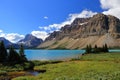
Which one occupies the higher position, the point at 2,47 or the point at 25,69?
the point at 2,47

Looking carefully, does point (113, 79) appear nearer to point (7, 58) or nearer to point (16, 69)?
point (16, 69)

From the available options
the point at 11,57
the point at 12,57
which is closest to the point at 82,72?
the point at 12,57

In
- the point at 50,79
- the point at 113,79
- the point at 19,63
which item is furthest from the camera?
the point at 19,63

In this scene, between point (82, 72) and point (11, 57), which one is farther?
point (11, 57)

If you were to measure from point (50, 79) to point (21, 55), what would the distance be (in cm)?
4812

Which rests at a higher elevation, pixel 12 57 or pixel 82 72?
pixel 12 57

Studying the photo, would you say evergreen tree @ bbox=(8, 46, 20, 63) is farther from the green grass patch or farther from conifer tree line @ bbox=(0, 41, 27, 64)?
the green grass patch

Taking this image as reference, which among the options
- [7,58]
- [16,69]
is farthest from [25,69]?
[7,58]

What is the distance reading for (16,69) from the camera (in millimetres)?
79562

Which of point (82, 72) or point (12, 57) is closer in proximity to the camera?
point (82, 72)

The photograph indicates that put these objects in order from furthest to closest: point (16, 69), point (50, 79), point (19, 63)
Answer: point (19, 63), point (16, 69), point (50, 79)

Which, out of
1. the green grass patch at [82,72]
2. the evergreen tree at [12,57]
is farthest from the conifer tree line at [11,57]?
the green grass patch at [82,72]

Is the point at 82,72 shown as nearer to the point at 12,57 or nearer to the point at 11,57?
the point at 12,57

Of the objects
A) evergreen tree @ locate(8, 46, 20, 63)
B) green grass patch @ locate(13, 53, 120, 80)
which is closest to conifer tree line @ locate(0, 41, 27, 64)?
evergreen tree @ locate(8, 46, 20, 63)
